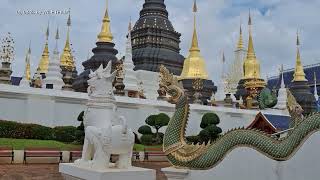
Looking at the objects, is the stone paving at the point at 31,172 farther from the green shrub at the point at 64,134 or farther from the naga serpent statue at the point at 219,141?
the naga serpent statue at the point at 219,141

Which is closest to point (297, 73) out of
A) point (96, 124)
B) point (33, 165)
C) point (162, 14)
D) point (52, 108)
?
point (162, 14)

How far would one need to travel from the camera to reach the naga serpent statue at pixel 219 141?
16.3 ft

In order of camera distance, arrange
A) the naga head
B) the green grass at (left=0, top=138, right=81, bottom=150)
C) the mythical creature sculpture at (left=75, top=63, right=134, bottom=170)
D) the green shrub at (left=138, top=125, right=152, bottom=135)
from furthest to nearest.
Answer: the green shrub at (left=138, top=125, right=152, bottom=135), the green grass at (left=0, top=138, right=81, bottom=150), the naga head, the mythical creature sculpture at (left=75, top=63, right=134, bottom=170)

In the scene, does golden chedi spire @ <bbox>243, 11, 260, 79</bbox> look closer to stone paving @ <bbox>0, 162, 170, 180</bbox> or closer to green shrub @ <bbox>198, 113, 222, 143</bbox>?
green shrub @ <bbox>198, 113, 222, 143</bbox>

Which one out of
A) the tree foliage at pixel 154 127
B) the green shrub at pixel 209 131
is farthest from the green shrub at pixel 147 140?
the green shrub at pixel 209 131

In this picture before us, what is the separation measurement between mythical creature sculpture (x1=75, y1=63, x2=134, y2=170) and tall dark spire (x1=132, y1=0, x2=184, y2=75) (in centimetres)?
2651

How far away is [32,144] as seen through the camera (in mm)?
15062

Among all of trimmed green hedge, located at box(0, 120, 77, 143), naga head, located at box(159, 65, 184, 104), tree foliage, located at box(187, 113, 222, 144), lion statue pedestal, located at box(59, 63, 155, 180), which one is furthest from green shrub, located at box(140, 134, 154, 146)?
naga head, located at box(159, 65, 184, 104)

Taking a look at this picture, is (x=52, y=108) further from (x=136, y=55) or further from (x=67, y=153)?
(x=136, y=55)

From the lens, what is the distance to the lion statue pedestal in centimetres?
634

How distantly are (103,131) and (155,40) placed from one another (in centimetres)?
3038

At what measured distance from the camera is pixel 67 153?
14.6 m

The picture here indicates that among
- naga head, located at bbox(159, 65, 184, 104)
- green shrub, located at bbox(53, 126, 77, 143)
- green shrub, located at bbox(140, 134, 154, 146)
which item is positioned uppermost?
naga head, located at bbox(159, 65, 184, 104)

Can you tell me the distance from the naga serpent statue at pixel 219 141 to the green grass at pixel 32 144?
9452 millimetres
